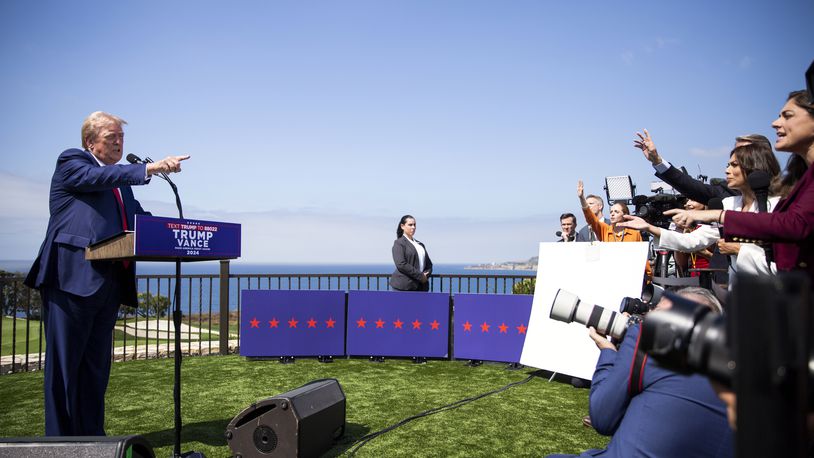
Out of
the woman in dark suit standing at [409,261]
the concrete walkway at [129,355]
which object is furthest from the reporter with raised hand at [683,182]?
the concrete walkway at [129,355]

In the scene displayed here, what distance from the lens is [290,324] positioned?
7961 millimetres

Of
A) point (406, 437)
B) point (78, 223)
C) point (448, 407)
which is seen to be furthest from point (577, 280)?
point (78, 223)

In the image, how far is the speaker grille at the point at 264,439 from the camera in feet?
11.4

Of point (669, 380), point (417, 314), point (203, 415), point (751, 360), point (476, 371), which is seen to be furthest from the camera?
point (417, 314)

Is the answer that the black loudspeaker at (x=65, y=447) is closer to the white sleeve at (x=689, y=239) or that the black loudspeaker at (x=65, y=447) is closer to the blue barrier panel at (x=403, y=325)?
the white sleeve at (x=689, y=239)

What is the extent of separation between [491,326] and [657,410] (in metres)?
5.82

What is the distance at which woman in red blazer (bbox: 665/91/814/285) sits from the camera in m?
2.15

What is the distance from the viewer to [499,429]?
15.1ft

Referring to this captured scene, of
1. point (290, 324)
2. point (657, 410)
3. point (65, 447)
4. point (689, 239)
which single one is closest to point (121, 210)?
point (65, 447)

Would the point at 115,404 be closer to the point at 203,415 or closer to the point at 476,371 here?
the point at 203,415

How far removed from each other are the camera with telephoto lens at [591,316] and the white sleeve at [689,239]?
1743 millimetres

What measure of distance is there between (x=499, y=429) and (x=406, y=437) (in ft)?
2.72

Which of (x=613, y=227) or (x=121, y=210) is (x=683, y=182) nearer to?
(x=613, y=227)

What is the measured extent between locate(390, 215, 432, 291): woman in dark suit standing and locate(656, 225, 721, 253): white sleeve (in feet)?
15.6
